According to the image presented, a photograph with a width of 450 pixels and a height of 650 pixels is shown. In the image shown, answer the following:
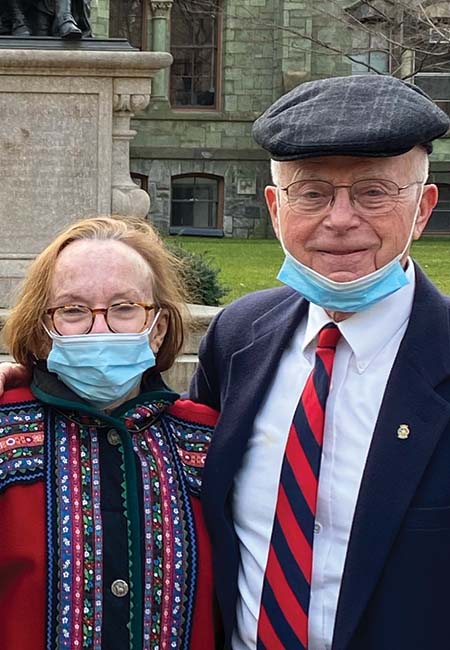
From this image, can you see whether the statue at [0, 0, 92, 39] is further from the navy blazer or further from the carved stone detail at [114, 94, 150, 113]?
the navy blazer

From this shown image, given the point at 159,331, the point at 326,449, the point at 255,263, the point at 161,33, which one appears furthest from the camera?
the point at 161,33

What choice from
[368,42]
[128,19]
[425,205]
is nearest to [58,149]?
[425,205]

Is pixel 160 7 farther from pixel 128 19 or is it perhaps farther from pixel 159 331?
pixel 159 331

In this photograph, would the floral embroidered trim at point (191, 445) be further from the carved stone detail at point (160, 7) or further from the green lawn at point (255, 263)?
the carved stone detail at point (160, 7)

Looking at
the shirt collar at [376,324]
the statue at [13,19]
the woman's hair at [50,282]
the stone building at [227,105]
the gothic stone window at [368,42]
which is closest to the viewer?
the shirt collar at [376,324]

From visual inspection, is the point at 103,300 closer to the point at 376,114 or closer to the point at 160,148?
the point at 376,114

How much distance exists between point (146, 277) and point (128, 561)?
0.62 m

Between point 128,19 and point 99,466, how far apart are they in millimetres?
23538

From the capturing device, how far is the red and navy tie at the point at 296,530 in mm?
2184

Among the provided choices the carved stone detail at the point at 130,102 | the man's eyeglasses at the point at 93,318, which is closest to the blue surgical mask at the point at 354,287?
the man's eyeglasses at the point at 93,318

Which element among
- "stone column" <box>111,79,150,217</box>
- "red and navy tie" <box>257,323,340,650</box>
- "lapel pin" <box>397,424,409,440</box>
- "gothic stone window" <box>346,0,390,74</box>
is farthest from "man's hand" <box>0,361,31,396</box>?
"gothic stone window" <box>346,0,390,74</box>

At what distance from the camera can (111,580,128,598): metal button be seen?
226 cm

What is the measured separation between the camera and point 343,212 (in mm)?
2158

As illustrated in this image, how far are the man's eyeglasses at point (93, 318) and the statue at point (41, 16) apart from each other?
5703 millimetres
